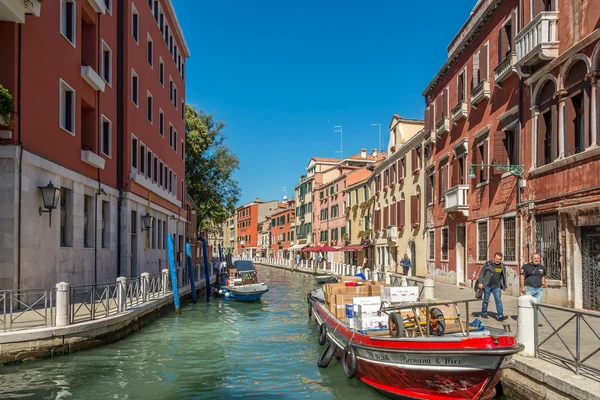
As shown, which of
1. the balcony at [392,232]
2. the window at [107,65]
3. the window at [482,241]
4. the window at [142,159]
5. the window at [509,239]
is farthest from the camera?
the balcony at [392,232]

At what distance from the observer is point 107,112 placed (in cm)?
1839

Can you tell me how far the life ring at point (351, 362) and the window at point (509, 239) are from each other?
862 centimetres

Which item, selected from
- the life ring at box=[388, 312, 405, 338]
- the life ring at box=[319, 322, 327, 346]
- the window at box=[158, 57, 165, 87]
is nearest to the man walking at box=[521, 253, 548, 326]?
the life ring at box=[388, 312, 405, 338]

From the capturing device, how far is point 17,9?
38.5ft

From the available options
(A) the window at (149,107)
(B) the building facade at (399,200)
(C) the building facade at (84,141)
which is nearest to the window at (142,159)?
(C) the building facade at (84,141)

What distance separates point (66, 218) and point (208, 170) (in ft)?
91.7

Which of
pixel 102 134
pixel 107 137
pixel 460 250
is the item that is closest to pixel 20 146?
pixel 102 134

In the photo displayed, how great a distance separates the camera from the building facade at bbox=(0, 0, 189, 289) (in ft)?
39.7

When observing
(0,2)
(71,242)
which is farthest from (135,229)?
(0,2)

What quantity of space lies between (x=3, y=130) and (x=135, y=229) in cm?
1013

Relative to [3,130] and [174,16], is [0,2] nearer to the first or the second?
[3,130]

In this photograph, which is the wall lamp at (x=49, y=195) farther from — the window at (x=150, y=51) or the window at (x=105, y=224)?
the window at (x=150, y=51)

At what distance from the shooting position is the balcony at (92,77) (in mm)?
15984

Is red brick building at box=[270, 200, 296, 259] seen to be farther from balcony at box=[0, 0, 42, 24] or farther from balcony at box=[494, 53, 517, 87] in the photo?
balcony at box=[0, 0, 42, 24]
